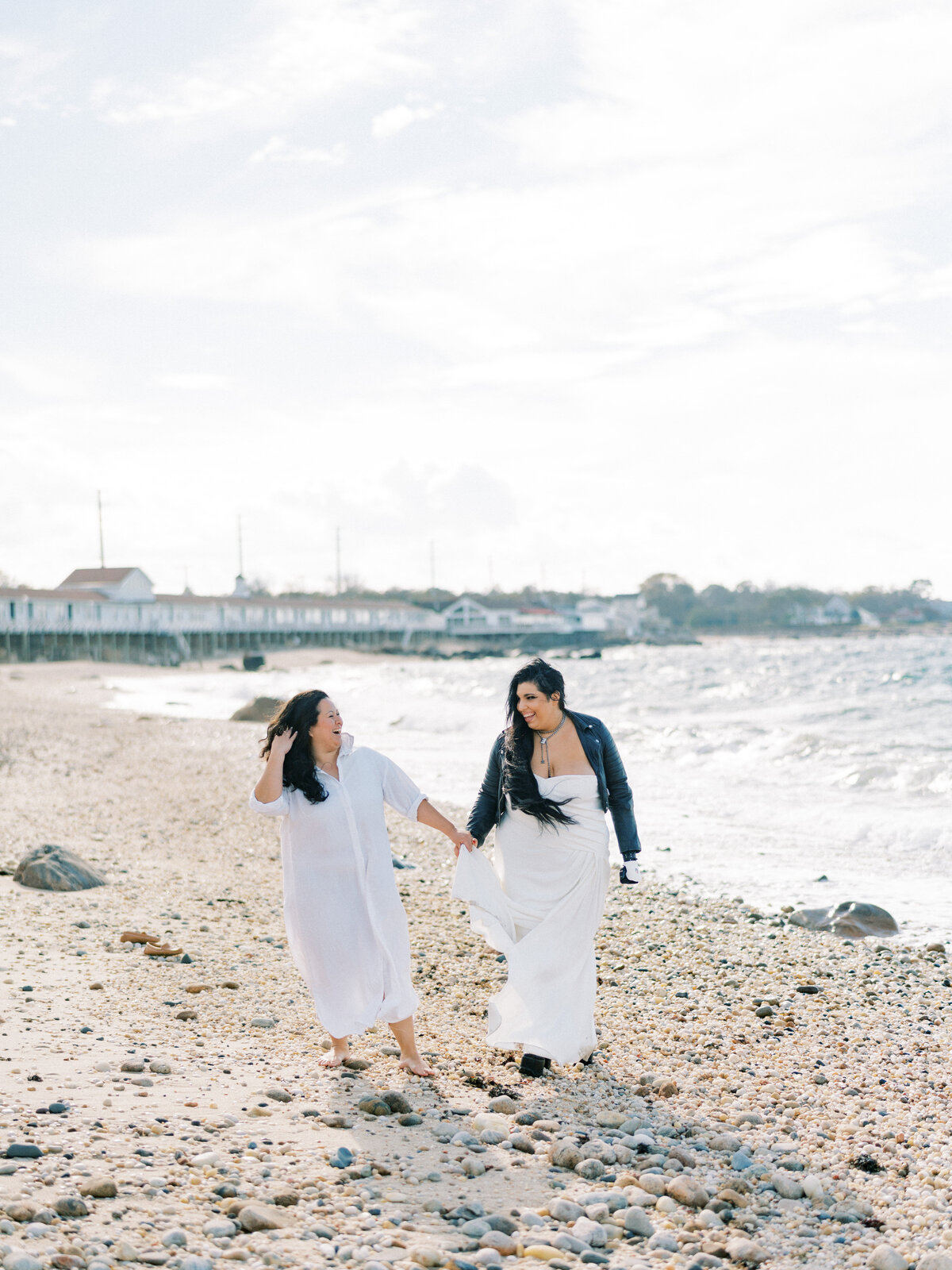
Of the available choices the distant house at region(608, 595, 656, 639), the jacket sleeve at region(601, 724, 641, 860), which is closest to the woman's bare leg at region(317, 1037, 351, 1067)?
the jacket sleeve at region(601, 724, 641, 860)

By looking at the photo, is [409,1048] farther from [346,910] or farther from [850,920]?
[850,920]

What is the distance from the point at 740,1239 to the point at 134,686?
3995 cm

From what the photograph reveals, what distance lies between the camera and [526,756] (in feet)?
14.0

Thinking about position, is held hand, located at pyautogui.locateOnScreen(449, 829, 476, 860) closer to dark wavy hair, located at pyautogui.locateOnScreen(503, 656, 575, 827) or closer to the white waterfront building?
dark wavy hair, located at pyautogui.locateOnScreen(503, 656, 575, 827)

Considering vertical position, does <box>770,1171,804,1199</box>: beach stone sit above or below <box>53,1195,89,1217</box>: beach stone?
below

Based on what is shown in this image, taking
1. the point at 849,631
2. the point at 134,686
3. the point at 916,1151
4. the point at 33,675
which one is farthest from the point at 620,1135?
the point at 849,631

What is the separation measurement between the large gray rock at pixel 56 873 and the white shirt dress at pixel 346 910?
3684 millimetres

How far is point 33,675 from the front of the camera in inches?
1801

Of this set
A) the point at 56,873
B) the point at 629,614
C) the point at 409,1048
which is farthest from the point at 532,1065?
the point at 629,614

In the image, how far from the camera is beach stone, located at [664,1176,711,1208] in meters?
3.17

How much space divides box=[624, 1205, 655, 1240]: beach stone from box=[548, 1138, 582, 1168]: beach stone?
1.24 feet

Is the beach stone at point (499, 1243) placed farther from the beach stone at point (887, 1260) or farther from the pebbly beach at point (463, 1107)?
the beach stone at point (887, 1260)

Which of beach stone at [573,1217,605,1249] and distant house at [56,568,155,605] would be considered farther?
distant house at [56,568,155,605]

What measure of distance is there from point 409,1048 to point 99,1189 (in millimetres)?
1438
